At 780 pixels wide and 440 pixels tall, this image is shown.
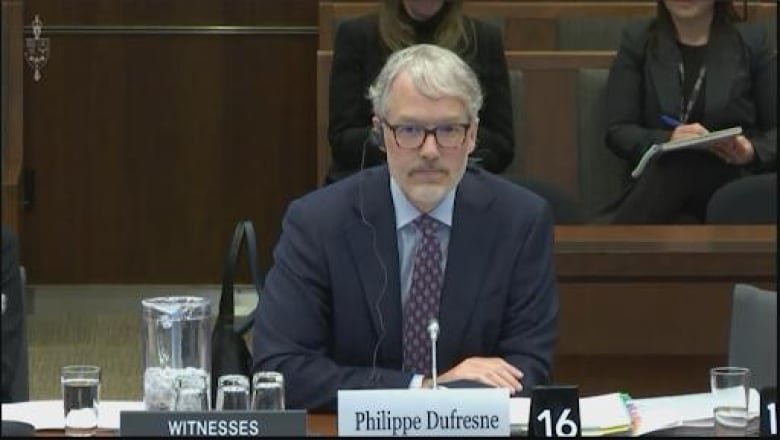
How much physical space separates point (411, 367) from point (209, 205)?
3208 mm

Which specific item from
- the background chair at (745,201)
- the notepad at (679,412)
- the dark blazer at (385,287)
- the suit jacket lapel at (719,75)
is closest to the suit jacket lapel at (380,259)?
the dark blazer at (385,287)

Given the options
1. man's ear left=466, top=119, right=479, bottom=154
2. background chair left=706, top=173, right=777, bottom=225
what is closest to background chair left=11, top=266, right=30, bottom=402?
man's ear left=466, top=119, right=479, bottom=154

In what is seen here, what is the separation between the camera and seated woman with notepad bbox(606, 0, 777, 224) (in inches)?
175

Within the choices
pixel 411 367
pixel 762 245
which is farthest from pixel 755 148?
pixel 411 367

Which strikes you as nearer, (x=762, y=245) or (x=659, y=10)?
(x=762, y=245)

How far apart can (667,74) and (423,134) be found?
2101mm

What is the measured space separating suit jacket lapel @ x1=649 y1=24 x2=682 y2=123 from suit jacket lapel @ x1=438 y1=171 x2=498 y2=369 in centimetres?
195

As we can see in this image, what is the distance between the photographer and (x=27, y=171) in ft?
18.6

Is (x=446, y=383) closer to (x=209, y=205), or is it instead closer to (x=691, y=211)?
(x=691, y=211)

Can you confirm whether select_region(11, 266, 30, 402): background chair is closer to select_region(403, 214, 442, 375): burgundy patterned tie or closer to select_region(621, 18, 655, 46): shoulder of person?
select_region(403, 214, 442, 375): burgundy patterned tie

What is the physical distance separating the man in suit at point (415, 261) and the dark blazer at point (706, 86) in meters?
1.89

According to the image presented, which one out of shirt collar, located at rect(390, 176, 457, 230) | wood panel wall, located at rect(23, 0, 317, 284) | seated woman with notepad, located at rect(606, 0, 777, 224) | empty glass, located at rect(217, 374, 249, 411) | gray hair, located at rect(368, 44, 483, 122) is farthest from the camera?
wood panel wall, located at rect(23, 0, 317, 284)

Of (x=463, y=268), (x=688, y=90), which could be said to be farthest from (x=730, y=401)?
(x=688, y=90)

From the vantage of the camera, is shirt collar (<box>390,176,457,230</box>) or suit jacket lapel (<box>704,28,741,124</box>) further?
suit jacket lapel (<box>704,28,741,124</box>)
